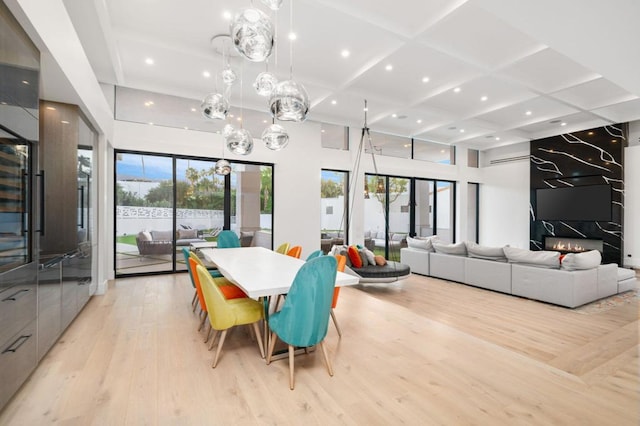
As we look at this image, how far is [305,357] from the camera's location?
2.67 meters

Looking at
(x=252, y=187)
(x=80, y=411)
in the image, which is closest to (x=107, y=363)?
(x=80, y=411)

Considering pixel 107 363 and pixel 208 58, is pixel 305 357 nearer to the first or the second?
pixel 107 363

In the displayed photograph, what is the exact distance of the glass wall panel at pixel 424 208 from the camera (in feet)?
32.0

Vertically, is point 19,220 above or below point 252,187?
below

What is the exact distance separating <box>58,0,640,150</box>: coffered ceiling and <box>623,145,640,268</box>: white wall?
99 cm

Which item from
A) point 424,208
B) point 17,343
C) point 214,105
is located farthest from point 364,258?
point 424,208

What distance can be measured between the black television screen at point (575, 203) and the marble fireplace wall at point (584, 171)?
12 centimetres

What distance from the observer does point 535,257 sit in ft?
15.9

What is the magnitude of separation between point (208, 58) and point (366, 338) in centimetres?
455

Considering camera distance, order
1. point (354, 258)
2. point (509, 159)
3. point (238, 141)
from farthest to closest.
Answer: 1. point (509, 159)
2. point (354, 258)
3. point (238, 141)

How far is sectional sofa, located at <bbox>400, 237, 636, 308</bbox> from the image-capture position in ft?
14.8

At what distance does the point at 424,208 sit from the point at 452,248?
3950 mm

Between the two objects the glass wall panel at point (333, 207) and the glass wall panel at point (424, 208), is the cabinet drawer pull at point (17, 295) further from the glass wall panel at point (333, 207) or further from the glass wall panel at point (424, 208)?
the glass wall panel at point (424, 208)

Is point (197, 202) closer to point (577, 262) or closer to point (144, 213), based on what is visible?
point (144, 213)
